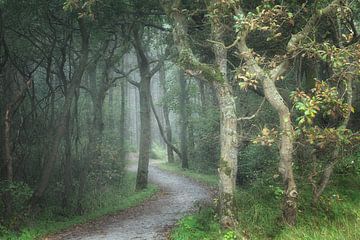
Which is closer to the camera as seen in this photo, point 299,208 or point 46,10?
point 299,208

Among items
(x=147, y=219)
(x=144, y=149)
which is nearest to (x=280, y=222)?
(x=147, y=219)

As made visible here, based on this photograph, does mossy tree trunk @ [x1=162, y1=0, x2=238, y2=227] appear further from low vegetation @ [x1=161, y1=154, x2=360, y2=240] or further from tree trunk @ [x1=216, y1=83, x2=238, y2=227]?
low vegetation @ [x1=161, y1=154, x2=360, y2=240]

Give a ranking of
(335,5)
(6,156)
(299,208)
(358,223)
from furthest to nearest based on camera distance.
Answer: (6,156) < (299,208) < (335,5) < (358,223)

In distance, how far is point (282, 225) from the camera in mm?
8633

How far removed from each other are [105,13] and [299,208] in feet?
32.4

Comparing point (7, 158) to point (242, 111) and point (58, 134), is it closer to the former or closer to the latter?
point (58, 134)

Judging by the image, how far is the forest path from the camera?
12.3m

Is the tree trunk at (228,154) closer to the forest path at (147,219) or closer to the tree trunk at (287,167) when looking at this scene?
the tree trunk at (287,167)

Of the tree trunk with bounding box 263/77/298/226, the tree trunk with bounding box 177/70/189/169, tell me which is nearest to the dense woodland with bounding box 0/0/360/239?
the tree trunk with bounding box 263/77/298/226

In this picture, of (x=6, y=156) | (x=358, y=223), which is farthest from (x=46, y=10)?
(x=358, y=223)

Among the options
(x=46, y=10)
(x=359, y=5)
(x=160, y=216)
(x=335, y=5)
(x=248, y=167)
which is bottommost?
(x=160, y=216)

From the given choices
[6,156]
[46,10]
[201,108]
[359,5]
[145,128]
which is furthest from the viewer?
[201,108]

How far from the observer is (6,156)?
42.1 feet

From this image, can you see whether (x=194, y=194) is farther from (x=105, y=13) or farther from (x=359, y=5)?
(x=359, y=5)
